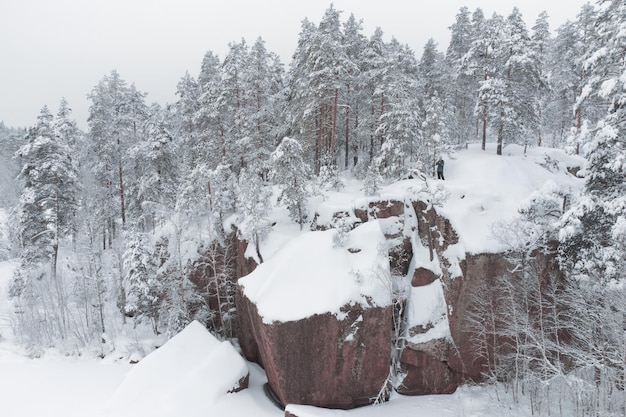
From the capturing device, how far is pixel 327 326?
56.9 ft

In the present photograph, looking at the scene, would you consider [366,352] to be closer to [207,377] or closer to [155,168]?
[207,377]

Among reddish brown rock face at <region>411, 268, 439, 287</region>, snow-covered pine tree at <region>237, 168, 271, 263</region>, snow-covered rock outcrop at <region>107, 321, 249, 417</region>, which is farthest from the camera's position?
snow-covered pine tree at <region>237, 168, 271, 263</region>

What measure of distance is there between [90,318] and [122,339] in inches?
199

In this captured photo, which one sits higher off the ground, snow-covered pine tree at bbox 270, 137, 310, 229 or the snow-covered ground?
snow-covered pine tree at bbox 270, 137, 310, 229

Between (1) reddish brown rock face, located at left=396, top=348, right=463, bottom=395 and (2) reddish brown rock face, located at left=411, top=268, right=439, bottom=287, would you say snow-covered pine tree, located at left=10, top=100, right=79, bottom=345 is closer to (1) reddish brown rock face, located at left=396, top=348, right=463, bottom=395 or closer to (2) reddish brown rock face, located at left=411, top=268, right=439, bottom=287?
(1) reddish brown rock face, located at left=396, top=348, right=463, bottom=395

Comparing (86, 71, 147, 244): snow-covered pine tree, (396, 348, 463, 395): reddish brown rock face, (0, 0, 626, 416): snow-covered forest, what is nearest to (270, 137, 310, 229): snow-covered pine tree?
(0, 0, 626, 416): snow-covered forest

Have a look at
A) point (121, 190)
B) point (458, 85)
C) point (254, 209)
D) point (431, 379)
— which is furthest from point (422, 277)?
point (121, 190)

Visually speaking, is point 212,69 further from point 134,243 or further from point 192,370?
point 192,370

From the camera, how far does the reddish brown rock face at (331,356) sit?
17250 millimetres

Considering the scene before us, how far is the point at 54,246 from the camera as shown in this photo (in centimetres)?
2731

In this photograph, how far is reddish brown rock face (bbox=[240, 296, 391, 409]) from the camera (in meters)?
17.2

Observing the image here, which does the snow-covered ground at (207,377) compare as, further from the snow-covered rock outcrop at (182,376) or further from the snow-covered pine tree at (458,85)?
the snow-covered pine tree at (458,85)

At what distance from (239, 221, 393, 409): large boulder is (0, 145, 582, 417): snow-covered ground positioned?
3.67ft

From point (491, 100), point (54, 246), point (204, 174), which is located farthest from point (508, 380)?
point (54, 246)
